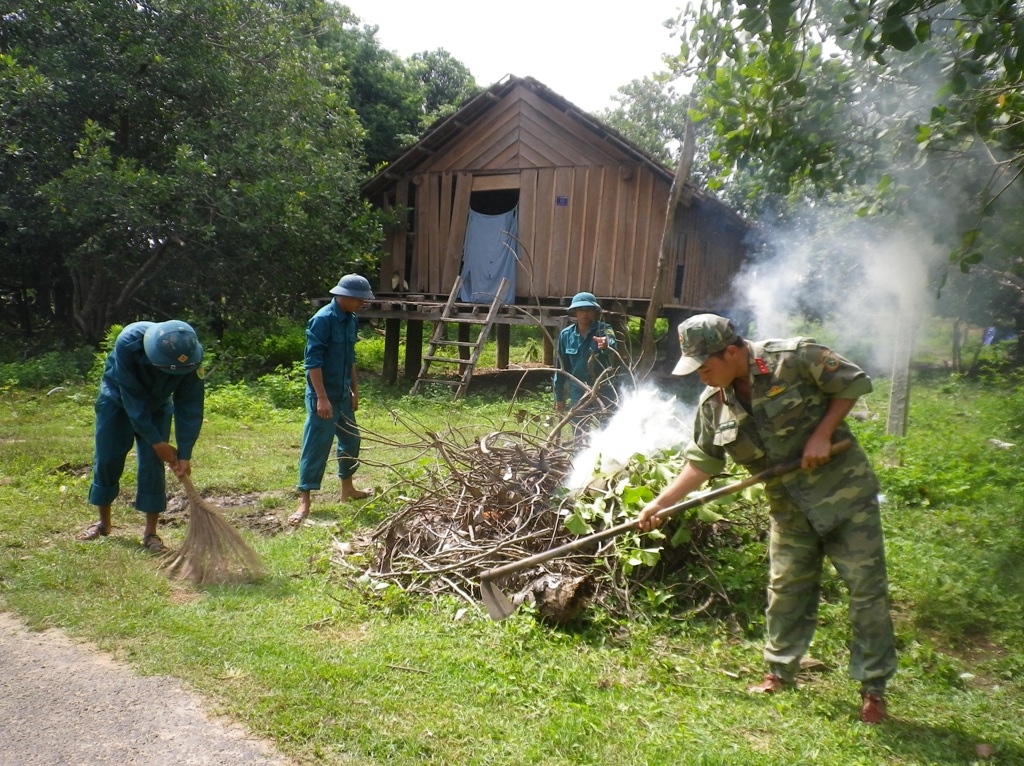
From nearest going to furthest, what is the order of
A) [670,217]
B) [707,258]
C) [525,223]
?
[670,217] → [525,223] → [707,258]

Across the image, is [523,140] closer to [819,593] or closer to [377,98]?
[819,593]

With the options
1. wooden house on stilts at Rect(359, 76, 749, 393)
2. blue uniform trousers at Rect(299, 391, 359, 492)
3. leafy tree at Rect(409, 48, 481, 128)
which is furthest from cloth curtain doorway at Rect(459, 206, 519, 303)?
leafy tree at Rect(409, 48, 481, 128)

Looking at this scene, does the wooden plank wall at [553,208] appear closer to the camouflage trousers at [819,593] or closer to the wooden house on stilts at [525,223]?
the wooden house on stilts at [525,223]

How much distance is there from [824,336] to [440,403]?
13144mm

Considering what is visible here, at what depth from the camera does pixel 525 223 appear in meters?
14.2

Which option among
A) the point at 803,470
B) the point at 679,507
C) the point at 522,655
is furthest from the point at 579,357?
the point at 803,470

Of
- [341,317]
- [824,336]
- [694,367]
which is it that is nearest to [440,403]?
[341,317]

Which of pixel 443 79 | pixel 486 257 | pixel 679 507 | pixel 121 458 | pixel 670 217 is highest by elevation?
pixel 443 79

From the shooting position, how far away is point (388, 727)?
10.6 ft

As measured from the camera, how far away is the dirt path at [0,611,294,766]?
3.02 meters

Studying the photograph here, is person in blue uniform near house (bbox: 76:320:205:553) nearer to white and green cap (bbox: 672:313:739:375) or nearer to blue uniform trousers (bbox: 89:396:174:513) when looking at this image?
blue uniform trousers (bbox: 89:396:174:513)

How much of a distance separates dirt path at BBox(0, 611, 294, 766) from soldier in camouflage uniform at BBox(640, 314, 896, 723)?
229 cm

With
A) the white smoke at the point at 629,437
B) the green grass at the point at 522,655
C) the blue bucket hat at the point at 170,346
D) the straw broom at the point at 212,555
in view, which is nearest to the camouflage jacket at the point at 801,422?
the green grass at the point at 522,655

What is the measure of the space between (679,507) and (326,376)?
3472 millimetres
